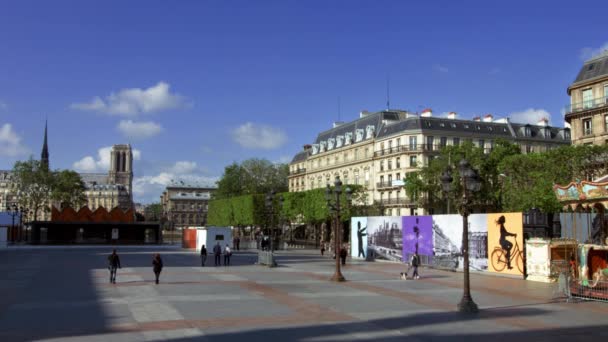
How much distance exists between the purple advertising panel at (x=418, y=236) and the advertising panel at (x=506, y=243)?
17.9 feet

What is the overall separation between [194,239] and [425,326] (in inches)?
1889

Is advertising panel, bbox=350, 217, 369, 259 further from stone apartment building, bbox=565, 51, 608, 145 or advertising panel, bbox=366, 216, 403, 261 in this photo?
stone apartment building, bbox=565, 51, 608, 145

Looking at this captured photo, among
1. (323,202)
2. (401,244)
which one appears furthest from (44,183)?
(401,244)

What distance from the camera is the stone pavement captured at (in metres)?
13.1

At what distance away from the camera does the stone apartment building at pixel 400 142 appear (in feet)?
238

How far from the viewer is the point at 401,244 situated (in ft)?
127

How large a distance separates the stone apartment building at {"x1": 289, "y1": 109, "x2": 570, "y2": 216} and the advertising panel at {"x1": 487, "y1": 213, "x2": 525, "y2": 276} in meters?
38.1

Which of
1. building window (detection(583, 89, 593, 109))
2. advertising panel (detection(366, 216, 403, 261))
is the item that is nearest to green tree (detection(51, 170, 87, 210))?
advertising panel (detection(366, 216, 403, 261))

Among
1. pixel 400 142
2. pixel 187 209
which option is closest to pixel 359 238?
pixel 400 142

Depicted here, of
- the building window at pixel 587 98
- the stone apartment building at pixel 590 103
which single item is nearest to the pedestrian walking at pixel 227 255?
the stone apartment building at pixel 590 103

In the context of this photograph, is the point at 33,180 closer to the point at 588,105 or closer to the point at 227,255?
the point at 227,255

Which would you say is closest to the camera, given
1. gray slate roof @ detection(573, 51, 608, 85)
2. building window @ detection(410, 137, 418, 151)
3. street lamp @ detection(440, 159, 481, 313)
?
street lamp @ detection(440, 159, 481, 313)

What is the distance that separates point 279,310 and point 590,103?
4501cm

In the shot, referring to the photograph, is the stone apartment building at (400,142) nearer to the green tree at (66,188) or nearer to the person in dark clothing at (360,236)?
the person in dark clothing at (360,236)
